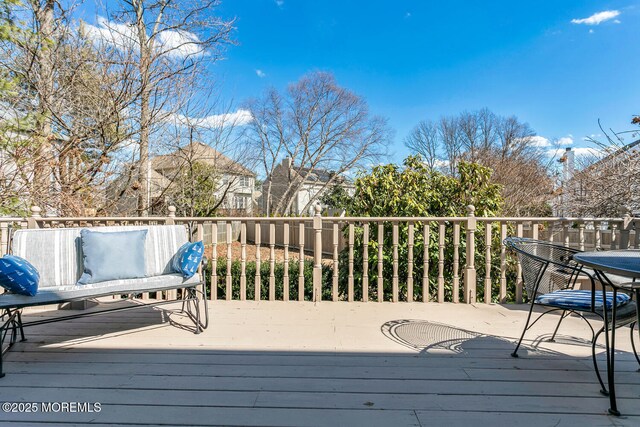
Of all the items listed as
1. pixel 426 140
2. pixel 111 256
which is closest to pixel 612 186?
pixel 111 256

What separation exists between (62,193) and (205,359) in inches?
161

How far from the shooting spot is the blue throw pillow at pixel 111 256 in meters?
Answer: 2.55

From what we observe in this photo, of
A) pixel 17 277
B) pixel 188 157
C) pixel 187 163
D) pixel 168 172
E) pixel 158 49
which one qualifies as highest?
pixel 158 49

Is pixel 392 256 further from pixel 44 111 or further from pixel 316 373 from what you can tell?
pixel 44 111

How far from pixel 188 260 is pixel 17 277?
39.9 inches

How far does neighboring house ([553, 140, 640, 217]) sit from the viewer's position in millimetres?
4184

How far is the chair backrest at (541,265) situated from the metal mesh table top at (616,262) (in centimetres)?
13

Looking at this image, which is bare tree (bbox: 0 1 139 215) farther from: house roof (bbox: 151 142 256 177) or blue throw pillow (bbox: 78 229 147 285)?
blue throw pillow (bbox: 78 229 147 285)

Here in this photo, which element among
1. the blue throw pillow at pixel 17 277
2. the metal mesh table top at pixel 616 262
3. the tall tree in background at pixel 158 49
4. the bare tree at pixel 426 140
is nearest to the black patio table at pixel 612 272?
the metal mesh table top at pixel 616 262

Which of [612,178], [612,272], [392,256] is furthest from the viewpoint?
[612,178]

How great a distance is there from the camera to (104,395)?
5.39 feet

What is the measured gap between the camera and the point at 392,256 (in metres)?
3.96

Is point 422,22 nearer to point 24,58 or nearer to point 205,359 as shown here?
point 24,58

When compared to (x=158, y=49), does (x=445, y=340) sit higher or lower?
lower
